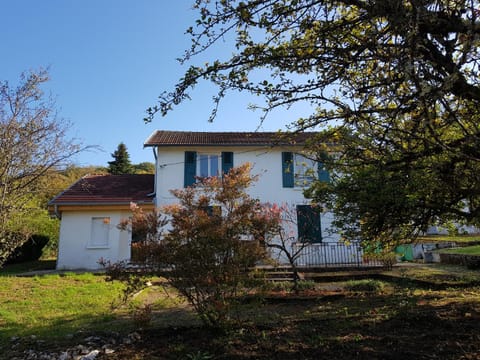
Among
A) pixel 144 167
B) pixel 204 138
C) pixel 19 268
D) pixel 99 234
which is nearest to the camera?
pixel 19 268

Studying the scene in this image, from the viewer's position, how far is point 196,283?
15.2 ft

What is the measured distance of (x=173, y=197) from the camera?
15.8 m

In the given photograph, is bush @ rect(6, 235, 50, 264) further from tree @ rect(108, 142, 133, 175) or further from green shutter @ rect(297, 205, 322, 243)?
tree @ rect(108, 142, 133, 175)

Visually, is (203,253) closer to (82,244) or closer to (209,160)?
(82,244)

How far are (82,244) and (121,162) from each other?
95.6 feet

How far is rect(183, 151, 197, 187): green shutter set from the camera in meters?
16.7

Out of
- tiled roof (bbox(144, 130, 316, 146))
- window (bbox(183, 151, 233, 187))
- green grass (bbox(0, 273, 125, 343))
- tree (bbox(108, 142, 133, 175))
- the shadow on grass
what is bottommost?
green grass (bbox(0, 273, 125, 343))

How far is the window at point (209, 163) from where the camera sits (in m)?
17.1

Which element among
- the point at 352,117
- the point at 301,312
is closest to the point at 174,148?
the point at 301,312

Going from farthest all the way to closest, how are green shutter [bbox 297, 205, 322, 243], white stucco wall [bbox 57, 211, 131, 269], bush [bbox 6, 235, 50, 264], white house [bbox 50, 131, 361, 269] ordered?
1. bush [bbox 6, 235, 50, 264]
2. green shutter [bbox 297, 205, 322, 243]
3. white house [bbox 50, 131, 361, 269]
4. white stucco wall [bbox 57, 211, 131, 269]

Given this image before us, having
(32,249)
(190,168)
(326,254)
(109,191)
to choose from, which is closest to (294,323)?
(326,254)

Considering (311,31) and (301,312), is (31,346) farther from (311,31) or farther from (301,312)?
(311,31)

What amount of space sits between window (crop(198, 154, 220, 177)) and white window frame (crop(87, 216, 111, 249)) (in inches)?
204

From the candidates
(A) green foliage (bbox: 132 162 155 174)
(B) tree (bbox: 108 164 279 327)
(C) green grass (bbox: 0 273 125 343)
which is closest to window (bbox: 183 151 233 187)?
(C) green grass (bbox: 0 273 125 343)
